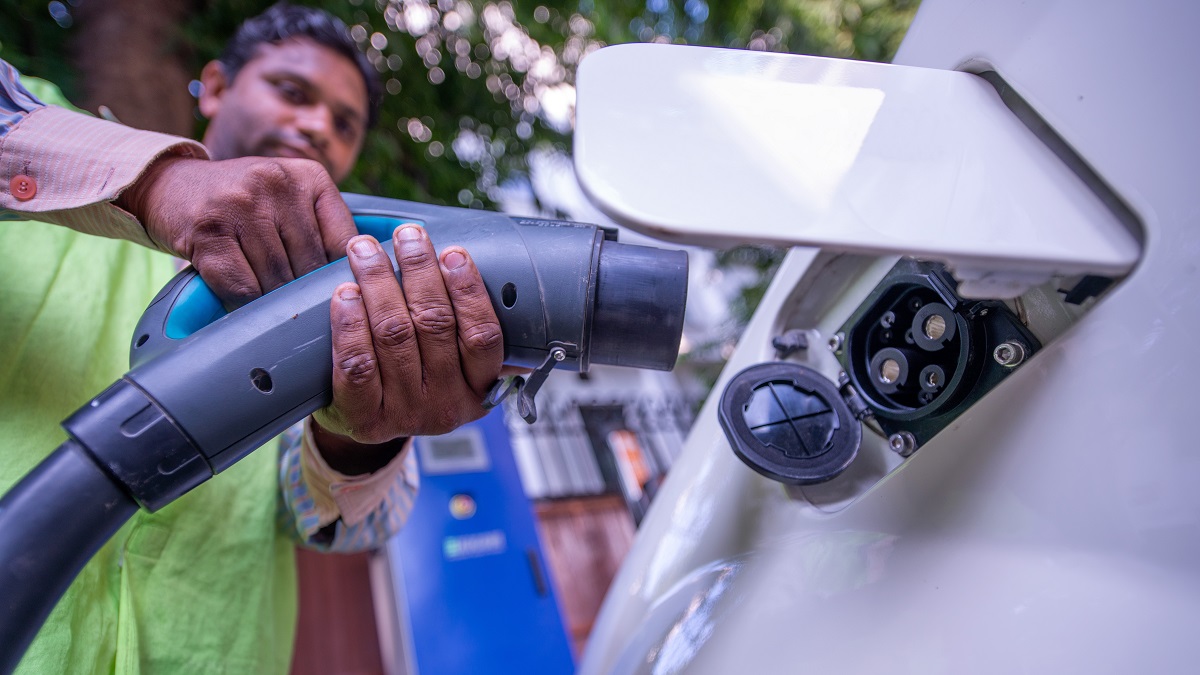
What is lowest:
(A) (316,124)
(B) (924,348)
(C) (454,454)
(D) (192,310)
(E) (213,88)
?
(C) (454,454)

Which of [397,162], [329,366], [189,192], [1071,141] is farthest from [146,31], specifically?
[1071,141]

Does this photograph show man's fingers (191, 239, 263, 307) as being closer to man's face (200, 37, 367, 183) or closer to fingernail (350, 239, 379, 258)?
fingernail (350, 239, 379, 258)

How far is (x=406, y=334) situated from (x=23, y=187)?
461 mm

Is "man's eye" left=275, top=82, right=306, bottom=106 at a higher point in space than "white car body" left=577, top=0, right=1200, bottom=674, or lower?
lower

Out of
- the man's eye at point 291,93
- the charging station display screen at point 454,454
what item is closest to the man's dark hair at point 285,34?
the man's eye at point 291,93

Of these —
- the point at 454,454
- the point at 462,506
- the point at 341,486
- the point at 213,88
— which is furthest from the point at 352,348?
the point at 454,454

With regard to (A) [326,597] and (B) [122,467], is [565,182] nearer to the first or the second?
(A) [326,597]

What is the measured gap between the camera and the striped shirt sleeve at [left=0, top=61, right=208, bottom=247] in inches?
27.5

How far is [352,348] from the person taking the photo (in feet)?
2.23

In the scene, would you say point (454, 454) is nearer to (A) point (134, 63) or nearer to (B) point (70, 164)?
(A) point (134, 63)

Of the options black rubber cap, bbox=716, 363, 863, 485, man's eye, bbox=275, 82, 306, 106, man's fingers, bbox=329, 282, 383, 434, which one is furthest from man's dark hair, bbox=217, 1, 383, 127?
black rubber cap, bbox=716, 363, 863, 485

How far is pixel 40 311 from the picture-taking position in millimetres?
810

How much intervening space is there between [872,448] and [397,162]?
217cm

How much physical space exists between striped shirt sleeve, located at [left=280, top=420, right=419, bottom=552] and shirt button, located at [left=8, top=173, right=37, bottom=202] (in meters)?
0.43
